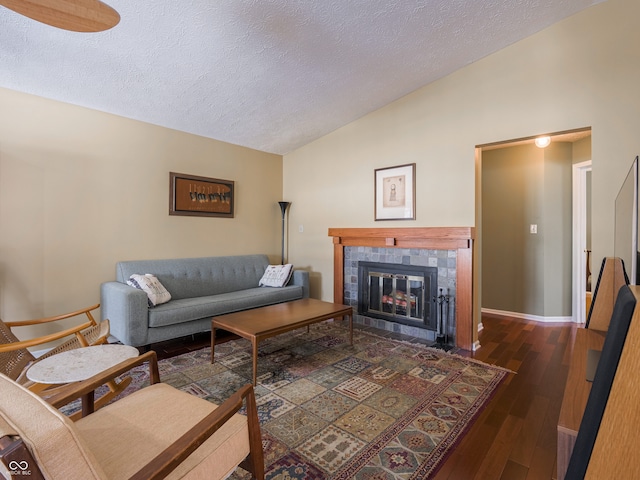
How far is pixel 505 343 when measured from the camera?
3.38 meters

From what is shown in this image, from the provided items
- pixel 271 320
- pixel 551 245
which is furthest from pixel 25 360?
pixel 551 245

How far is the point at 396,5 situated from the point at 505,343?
3260mm

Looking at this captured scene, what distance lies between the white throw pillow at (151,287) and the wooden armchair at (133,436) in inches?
68.7

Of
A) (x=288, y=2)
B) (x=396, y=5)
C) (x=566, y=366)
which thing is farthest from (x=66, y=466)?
(x=566, y=366)

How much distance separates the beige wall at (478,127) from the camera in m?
2.58

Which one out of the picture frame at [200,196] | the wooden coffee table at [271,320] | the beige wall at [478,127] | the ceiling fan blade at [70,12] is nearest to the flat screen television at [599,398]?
the wooden coffee table at [271,320]

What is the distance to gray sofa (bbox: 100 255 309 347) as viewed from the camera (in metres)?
2.92

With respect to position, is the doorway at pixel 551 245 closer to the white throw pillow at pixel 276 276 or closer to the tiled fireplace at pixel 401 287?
the tiled fireplace at pixel 401 287

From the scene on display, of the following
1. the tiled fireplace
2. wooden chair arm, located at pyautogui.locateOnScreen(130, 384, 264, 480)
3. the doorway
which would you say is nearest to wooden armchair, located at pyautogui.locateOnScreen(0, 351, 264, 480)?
wooden chair arm, located at pyautogui.locateOnScreen(130, 384, 264, 480)

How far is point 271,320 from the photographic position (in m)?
2.76

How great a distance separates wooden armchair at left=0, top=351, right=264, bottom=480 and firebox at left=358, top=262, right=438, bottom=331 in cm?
271

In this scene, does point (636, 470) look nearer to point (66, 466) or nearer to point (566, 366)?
point (66, 466)

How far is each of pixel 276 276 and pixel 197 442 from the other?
132 inches

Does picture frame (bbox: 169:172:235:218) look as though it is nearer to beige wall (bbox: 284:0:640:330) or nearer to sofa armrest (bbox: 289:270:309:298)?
beige wall (bbox: 284:0:640:330)
